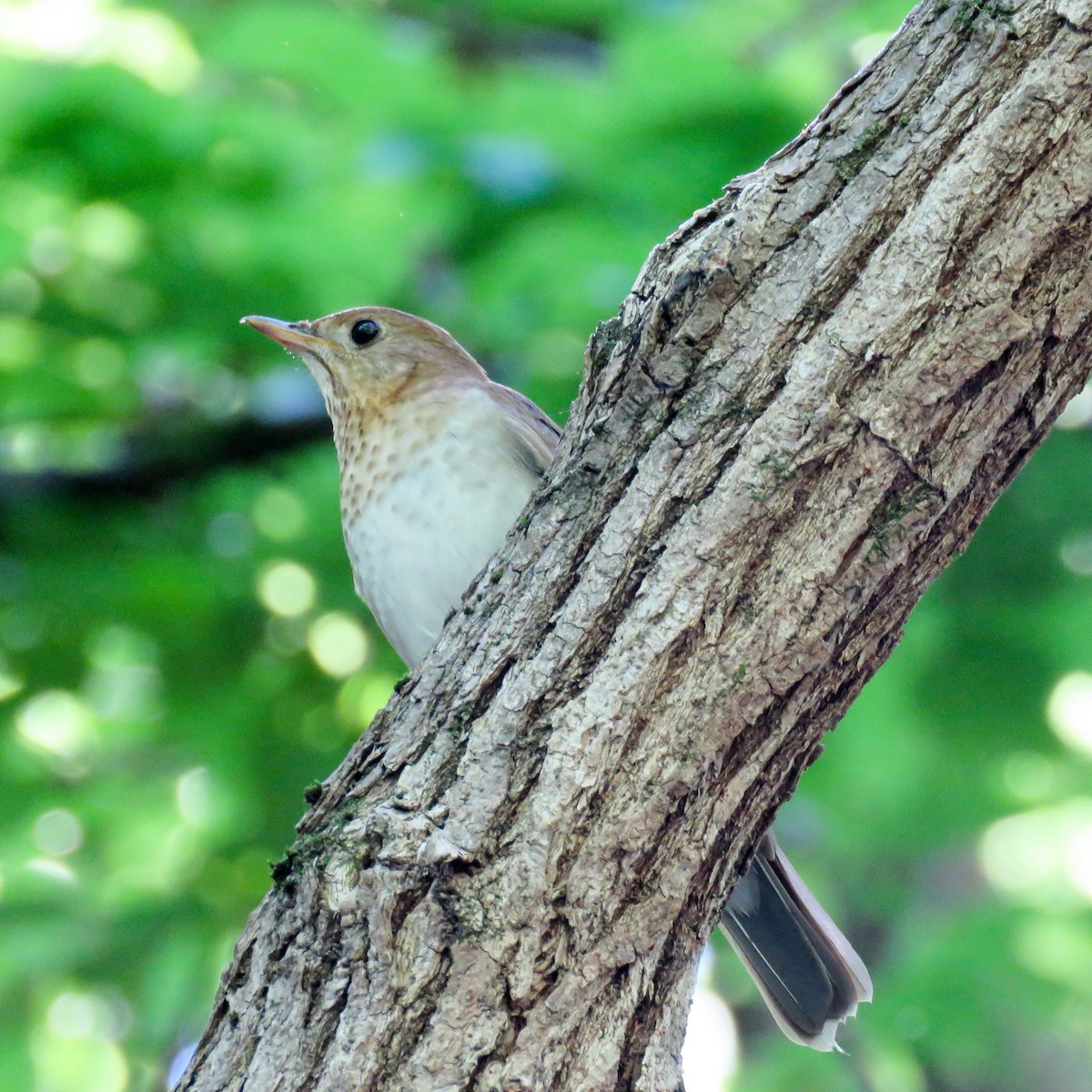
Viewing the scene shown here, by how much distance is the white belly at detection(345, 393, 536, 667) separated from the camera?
3.47 metres

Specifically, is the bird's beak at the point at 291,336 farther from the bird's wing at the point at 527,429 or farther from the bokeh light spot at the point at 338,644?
the bokeh light spot at the point at 338,644

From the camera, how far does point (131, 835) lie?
502 centimetres

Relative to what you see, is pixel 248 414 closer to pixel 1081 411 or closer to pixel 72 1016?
pixel 72 1016

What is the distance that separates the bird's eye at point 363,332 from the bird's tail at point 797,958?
1941 millimetres

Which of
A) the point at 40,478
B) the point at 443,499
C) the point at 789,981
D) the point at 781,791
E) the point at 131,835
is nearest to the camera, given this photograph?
the point at 781,791

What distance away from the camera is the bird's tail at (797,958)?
301cm

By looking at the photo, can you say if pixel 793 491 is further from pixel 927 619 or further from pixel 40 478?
pixel 40 478

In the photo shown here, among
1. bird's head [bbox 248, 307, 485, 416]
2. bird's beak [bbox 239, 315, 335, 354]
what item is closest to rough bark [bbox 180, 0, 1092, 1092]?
bird's head [bbox 248, 307, 485, 416]

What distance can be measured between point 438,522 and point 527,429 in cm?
37

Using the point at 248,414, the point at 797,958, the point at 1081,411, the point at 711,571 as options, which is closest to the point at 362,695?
the point at 248,414

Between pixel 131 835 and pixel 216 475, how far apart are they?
135 cm

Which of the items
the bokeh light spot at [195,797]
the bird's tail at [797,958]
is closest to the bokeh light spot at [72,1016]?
the bokeh light spot at [195,797]

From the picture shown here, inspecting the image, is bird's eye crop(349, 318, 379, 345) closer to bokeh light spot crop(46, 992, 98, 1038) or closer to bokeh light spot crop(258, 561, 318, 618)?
bokeh light spot crop(258, 561, 318, 618)

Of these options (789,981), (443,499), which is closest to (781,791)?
(789,981)
